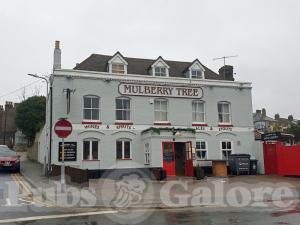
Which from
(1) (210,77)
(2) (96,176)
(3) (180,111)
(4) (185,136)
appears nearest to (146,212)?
(2) (96,176)

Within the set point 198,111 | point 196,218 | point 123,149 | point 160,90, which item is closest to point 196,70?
point 198,111

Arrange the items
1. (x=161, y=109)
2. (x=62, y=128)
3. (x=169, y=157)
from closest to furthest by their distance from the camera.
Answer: (x=62, y=128)
(x=169, y=157)
(x=161, y=109)

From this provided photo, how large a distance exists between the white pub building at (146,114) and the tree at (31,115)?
68.8 feet

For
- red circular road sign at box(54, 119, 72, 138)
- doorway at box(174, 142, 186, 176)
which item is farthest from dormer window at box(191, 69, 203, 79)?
red circular road sign at box(54, 119, 72, 138)

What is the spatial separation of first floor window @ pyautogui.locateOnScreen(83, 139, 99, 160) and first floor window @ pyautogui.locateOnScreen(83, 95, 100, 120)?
174cm

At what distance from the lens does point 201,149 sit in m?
30.9

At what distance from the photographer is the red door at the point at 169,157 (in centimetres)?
2752

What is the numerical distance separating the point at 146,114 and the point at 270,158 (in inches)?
393

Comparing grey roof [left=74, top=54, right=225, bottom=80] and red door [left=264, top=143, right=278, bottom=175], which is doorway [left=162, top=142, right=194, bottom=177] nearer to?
red door [left=264, top=143, right=278, bottom=175]

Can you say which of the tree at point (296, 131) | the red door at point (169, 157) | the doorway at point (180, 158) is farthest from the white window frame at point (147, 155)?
the tree at point (296, 131)

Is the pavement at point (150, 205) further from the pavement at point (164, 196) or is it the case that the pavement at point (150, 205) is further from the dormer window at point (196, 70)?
the dormer window at point (196, 70)

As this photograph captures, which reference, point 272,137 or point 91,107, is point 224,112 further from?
A: point 91,107

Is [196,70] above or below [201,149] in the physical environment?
above

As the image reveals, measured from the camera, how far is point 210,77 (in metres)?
34.3
